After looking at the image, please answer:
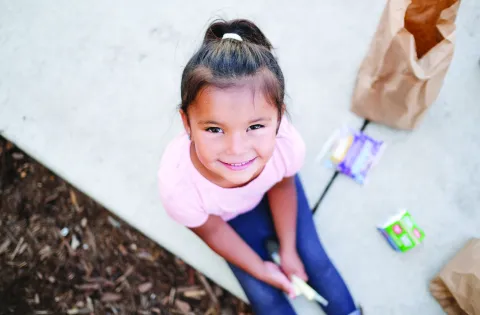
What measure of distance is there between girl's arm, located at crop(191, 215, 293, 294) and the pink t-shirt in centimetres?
5

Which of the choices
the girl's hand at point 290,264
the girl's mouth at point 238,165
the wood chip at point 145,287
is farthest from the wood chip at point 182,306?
the girl's mouth at point 238,165

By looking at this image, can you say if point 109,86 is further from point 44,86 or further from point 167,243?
point 167,243

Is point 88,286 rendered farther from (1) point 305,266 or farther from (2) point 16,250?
(1) point 305,266

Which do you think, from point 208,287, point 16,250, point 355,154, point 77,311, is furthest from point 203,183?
point 16,250

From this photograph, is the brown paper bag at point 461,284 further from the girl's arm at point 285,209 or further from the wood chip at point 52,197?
the wood chip at point 52,197

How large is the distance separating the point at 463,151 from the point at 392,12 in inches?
27.1

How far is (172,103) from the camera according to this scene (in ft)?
5.90

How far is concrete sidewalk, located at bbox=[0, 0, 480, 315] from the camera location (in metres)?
1.62

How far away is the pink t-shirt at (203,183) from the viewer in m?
1.22

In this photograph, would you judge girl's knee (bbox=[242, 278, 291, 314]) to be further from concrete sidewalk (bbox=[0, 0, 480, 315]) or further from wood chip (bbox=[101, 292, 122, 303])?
wood chip (bbox=[101, 292, 122, 303])

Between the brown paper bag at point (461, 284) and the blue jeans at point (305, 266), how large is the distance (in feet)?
1.06

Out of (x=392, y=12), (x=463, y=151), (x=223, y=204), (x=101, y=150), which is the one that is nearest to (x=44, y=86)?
(x=101, y=150)

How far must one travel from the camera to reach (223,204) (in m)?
1.32

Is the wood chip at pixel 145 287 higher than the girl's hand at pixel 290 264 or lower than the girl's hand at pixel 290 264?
lower
